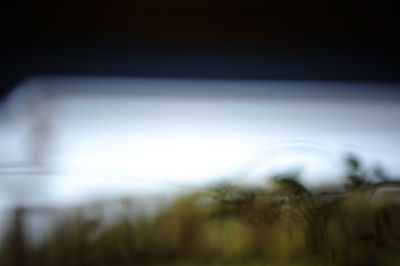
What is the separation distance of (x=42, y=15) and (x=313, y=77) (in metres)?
0.99

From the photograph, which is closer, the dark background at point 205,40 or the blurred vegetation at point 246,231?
the blurred vegetation at point 246,231

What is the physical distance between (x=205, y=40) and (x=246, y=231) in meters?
0.84

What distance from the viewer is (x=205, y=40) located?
128 cm

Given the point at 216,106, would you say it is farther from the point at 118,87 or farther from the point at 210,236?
the point at 210,236

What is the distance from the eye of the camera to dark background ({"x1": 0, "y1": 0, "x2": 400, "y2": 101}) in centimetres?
117

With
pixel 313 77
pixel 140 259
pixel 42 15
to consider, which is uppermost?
pixel 42 15

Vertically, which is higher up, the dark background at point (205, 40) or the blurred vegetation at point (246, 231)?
the dark background at point (205, 40)

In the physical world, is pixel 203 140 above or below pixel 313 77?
below

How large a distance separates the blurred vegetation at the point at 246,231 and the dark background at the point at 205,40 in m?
0.66

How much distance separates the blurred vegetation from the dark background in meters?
0.66

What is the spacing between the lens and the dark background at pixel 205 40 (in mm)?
1168

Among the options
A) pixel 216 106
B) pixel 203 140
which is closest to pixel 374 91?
pixel 216 106

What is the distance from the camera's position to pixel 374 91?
128 centimetres

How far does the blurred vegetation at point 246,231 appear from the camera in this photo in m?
0.61
